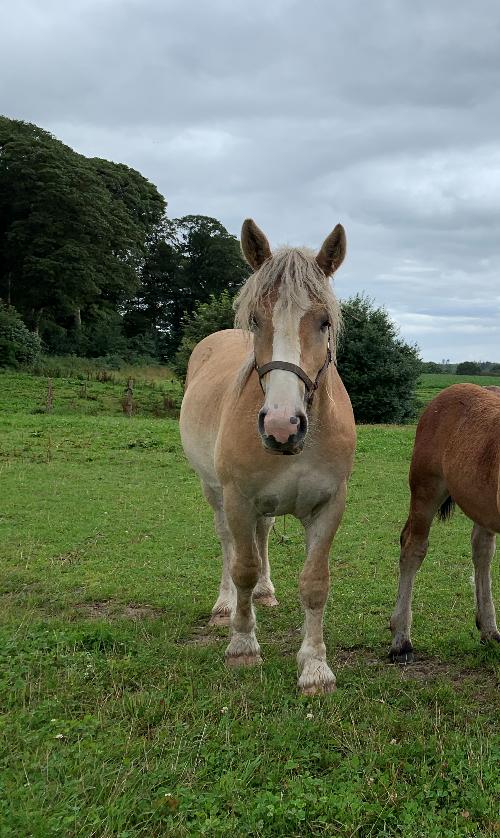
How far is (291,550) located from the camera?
792 cm

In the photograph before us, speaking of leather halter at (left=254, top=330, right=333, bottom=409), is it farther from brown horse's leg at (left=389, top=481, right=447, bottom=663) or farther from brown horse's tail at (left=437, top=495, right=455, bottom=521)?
brown horse's tail at (left=437, top=495, right=455, bottom=521)

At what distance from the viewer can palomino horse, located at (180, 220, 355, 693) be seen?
3.28 metres

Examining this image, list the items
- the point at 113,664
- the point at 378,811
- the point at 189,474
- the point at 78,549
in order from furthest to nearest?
the point at 189,474 < the point at 78,549 < the point at 113,664 < the point at 378,811

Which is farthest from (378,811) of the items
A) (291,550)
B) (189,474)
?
(189,474)

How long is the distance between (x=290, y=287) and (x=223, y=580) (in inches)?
121

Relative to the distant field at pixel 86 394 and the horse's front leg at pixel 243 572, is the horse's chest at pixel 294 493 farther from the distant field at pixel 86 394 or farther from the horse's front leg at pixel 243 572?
the distant field at pixel 86 394

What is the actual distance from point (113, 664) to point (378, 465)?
1057 centimetres

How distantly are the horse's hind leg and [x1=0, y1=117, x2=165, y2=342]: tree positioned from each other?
28.3 metres

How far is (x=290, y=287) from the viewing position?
342cm

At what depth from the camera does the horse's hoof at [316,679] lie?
3756 mm

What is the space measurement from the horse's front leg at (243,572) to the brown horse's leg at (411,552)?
3.44 ft

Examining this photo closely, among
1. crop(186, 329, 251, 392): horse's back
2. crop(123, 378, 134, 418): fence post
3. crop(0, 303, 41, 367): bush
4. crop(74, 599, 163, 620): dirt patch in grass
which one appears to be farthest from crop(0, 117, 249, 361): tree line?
crop(74, 599, 163, 620): dirt patch in grass

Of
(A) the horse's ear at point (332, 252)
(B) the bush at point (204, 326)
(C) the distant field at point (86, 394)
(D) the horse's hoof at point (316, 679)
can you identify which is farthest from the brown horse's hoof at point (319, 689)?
(B) the bush at point (204, 326)

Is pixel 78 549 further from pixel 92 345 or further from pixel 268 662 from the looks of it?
pixel 92 345
